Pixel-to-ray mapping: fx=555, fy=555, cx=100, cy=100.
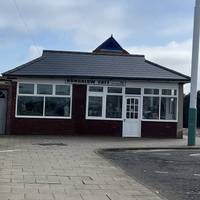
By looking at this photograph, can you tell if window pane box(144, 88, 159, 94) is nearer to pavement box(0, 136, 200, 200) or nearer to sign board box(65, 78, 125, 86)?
sign board box(65, 78, 125, 86)

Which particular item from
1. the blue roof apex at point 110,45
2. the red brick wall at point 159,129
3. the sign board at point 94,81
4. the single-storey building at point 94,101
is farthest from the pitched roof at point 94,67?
the blue roof apex at point 110,45

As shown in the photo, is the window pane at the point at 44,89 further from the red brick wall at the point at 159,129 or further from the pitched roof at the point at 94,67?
the red brick wall at the point at 159,129

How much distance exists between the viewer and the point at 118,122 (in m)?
30.9

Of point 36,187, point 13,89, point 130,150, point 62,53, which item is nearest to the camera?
point 36,187

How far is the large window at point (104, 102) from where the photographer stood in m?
31.0

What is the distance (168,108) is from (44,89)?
707 cm

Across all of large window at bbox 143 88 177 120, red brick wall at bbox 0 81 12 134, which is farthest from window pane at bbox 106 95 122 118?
red brick wall at bbox 0 81 12 134

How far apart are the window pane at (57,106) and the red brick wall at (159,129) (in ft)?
14.4

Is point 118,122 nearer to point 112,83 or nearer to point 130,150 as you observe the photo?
point 112,83

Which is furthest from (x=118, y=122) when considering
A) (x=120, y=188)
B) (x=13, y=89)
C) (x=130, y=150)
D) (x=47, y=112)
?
(x=120, y=188)

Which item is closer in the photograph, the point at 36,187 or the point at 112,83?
the point at 36,187

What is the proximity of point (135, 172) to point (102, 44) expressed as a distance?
36227mm

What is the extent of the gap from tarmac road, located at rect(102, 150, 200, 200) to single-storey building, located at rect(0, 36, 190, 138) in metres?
8.45

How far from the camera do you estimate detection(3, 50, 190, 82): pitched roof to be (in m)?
30.5
